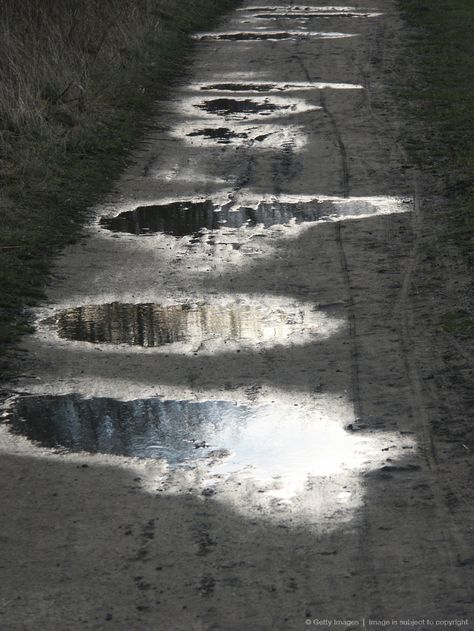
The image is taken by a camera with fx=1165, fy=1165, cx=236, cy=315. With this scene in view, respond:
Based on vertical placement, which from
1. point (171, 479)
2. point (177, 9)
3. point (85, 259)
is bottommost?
point (177, 9)

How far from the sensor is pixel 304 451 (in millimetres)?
6066

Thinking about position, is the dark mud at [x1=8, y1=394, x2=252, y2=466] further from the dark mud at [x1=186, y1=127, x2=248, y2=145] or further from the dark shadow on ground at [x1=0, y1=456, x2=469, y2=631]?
the dark mud at [x1=186, y1=127, x2=248, y2=145]

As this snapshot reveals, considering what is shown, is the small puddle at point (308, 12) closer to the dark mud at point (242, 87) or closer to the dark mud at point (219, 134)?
the dark mud at point (242, 87)

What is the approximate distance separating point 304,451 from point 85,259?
12.7 feet

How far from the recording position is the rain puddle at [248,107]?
48.1ft

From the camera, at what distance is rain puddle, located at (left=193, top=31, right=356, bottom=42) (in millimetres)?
20688

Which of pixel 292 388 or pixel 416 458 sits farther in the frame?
pixel 292 388

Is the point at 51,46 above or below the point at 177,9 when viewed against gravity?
above

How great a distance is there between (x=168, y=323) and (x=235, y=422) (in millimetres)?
1751

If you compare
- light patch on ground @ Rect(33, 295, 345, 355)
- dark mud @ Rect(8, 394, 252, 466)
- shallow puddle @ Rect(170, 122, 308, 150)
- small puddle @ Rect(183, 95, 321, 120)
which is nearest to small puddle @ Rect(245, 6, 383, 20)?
small puddle @ Rect(183, 95, 321, 120)

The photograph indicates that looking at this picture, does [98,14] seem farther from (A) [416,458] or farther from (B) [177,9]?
(A) [416,458]

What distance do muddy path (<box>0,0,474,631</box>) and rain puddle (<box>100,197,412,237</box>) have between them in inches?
1.1

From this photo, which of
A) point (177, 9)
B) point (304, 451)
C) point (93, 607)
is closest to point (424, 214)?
point (304, 451)

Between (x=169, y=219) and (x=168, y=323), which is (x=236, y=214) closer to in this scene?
(x=169, y=219)
